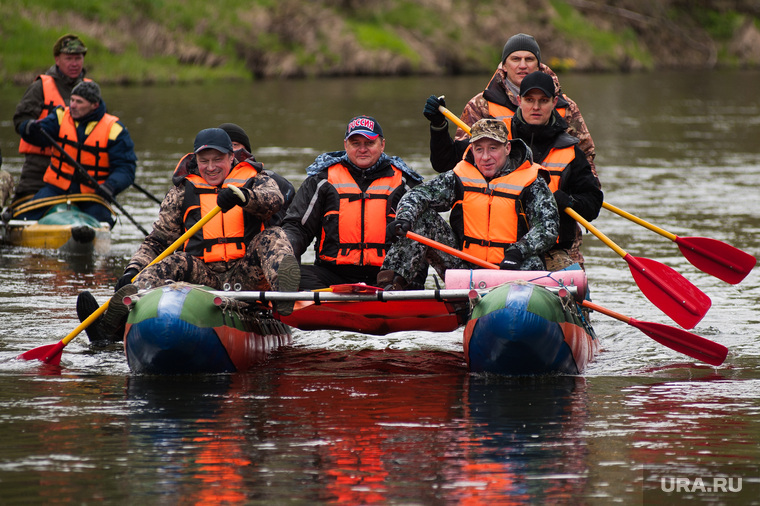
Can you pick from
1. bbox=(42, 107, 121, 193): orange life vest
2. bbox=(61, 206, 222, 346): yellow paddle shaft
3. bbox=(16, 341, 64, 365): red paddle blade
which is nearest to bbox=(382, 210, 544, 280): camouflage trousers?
bbox=(61, 206, 222, 346): yellow paddle shaft

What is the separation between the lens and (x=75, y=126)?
1071 cm

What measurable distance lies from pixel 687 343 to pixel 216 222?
9.74 feet

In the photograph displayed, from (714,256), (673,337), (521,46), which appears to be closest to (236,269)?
(521,46)

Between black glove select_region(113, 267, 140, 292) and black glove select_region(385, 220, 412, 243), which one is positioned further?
black glove select_region(113, 267, 140, 292)

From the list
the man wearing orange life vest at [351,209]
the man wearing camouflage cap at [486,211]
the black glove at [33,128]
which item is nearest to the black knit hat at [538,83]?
the man wearing camouflage cap at [486,211]

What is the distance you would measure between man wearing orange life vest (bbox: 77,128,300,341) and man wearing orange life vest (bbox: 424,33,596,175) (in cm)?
134

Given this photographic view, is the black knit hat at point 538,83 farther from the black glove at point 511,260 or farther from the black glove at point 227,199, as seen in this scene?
the black glove at point 227,199

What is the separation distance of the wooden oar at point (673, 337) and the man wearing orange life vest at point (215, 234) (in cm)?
90

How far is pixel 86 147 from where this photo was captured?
10750mm

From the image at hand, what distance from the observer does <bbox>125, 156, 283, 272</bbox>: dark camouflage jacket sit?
7.10 m

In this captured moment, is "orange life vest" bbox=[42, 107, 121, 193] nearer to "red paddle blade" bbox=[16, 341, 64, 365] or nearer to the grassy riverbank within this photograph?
"red paddle blade" bbox=[16, 341, 64, 365]

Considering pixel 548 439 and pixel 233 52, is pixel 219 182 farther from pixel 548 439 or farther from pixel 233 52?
pixel 233 52

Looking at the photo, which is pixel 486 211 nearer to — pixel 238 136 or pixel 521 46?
pixel 521 46

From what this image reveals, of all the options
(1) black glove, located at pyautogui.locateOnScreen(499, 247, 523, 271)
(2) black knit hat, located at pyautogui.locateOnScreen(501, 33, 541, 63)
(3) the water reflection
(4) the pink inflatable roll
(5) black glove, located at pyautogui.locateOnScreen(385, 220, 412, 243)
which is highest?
(2) black knit hat, located at pyautogui.locateOnScreen(501, 33, 541, 63)
